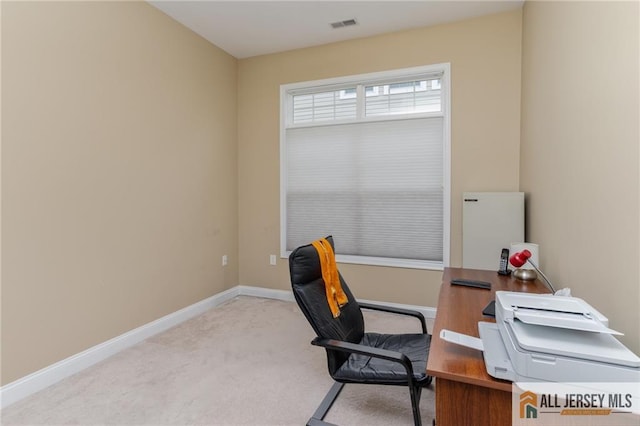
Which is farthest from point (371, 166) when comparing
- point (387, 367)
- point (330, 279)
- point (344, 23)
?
point (387, 367)

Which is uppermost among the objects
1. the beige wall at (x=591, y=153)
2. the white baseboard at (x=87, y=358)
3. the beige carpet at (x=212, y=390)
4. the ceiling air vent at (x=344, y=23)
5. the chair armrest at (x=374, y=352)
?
the ceiling air vent at (x=344, y=23)

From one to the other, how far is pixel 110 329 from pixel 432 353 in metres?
2.57

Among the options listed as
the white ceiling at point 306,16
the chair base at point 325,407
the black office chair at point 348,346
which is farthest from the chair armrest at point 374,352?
the white ceiling at point 306,16

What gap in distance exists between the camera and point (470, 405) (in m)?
1.05

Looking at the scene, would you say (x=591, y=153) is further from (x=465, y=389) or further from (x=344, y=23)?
(x=344, y=23)

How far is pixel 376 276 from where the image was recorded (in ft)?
12.2

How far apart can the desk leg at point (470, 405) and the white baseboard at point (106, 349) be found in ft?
8.07

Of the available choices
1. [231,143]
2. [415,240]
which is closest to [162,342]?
[231,143]

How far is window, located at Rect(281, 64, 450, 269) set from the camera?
347 centimetres

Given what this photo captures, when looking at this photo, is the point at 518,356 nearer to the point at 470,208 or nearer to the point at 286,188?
the point at 470,208

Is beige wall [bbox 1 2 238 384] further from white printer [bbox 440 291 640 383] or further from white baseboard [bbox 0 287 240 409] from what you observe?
white printer [bbox 440 291 640 383]

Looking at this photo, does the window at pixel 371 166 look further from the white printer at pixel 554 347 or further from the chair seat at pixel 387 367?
the white printer at pixel 554 347

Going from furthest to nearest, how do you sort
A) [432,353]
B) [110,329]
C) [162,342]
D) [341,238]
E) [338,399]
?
[341,238]
[162,342]
[110,329]
[338,399]
[432,353]

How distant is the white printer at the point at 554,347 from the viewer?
91cm
